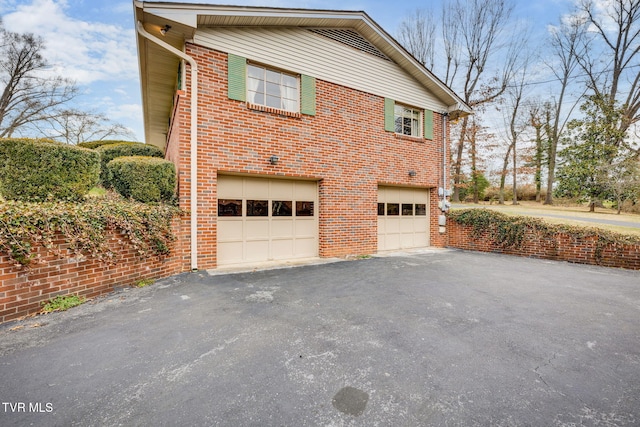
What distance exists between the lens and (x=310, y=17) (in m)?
6.53

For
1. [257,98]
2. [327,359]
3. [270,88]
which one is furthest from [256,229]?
[327,359]

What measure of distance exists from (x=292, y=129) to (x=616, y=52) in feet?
75.8

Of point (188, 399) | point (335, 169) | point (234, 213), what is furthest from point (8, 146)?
point (335, 169)

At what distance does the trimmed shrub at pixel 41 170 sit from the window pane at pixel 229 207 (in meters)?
2.31

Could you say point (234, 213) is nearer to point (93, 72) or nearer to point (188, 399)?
point (188, 399)

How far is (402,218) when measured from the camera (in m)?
9.05

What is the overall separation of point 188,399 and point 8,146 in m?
4.71

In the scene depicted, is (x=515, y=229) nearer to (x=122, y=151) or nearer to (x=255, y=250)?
(x=255, y=250)

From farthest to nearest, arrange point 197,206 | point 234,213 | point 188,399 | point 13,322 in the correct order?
point 234,213 < point 197,206 < point 13,322 < point 188,399

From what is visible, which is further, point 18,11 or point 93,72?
point 93,72

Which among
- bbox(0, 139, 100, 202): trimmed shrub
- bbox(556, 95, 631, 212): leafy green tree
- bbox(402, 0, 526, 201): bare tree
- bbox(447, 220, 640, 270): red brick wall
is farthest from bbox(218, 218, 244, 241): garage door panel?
bbox(556, 95, 631, 212): leafy green tree

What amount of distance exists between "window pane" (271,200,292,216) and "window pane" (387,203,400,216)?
3.46 metres

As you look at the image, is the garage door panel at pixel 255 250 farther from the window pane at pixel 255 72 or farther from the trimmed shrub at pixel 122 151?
the trimmed shrub at pixel 122 151

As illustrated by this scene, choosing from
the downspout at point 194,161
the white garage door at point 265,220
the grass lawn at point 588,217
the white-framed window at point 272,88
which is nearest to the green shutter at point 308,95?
the white-framed window at point 272,88
